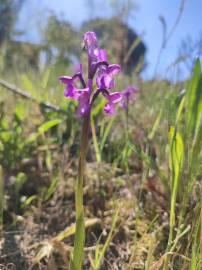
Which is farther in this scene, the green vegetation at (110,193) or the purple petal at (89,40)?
the green vegetation at (110,193)

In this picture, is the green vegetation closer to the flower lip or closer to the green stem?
the green stem

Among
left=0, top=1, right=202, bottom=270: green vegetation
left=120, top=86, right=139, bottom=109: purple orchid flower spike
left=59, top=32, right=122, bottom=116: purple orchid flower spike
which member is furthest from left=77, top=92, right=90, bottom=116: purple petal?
left=120, top=86, right=139, bottom=109: purple orchid flower spike

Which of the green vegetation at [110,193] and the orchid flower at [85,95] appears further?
the green vegetation at [110,193]

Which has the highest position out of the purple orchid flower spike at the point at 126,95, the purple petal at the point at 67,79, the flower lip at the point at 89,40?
the flower lip at the point at 89,40

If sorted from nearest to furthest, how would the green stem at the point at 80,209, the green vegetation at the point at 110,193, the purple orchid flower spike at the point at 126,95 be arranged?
the green stem at the point at 80,209, the green vegetation at the point at 110,193, the purple orchid flower spike at the point at 126,95

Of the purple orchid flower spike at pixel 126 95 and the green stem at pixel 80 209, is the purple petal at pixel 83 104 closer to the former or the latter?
the green stem at pixel 80 209

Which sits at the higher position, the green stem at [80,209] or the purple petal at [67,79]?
the purple petal at [67,79]

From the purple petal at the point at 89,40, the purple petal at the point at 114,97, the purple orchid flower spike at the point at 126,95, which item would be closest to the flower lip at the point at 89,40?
the purple petal at the point at 89,40

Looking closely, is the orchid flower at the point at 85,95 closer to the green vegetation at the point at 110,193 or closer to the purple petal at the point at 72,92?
the purple petal at the point at 72,92

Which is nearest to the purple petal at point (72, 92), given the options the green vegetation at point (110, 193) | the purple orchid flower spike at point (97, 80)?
the purple orchid flower spike at point (97, 80)

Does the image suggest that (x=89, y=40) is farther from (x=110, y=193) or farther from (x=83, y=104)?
(x=110, y=193)

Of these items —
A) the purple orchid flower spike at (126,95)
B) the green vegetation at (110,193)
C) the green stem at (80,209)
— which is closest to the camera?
the green stem at (80,209)

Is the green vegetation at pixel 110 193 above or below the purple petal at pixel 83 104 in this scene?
below
